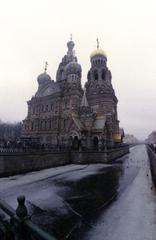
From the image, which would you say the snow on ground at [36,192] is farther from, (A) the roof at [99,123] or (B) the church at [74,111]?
(A) the roof at [99,123]

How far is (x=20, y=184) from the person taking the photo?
1593 cm

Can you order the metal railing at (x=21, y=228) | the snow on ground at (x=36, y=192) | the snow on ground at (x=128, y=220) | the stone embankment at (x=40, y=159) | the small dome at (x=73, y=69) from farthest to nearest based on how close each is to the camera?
the small dome at (x=73, y=69)
the stone embankment at (x=40, y=159)
the snow on ground at (x=36, y=192)
the snow on ground at (x=128, y=220)
the metal railing at (x=21, y=228)

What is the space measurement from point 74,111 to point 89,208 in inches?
1263

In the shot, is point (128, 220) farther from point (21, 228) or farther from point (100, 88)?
point (100, 88)

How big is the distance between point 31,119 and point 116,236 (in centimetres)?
4348

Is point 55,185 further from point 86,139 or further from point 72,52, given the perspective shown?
point 72,52

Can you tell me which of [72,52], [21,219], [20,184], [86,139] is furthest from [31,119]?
[21,219]

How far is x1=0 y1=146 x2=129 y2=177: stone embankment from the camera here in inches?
789

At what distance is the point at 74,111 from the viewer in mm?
41844

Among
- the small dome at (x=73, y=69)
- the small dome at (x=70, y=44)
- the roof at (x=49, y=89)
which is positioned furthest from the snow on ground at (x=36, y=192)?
the small dome at (x=70, y=44)

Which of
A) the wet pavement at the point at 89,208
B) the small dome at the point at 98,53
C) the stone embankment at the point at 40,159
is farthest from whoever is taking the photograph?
the small dome at the point at 98,53

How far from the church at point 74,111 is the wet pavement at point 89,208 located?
20.0m

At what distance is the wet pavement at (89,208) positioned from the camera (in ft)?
25.7

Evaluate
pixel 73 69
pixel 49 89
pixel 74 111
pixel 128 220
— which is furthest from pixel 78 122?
pixel 128 220
